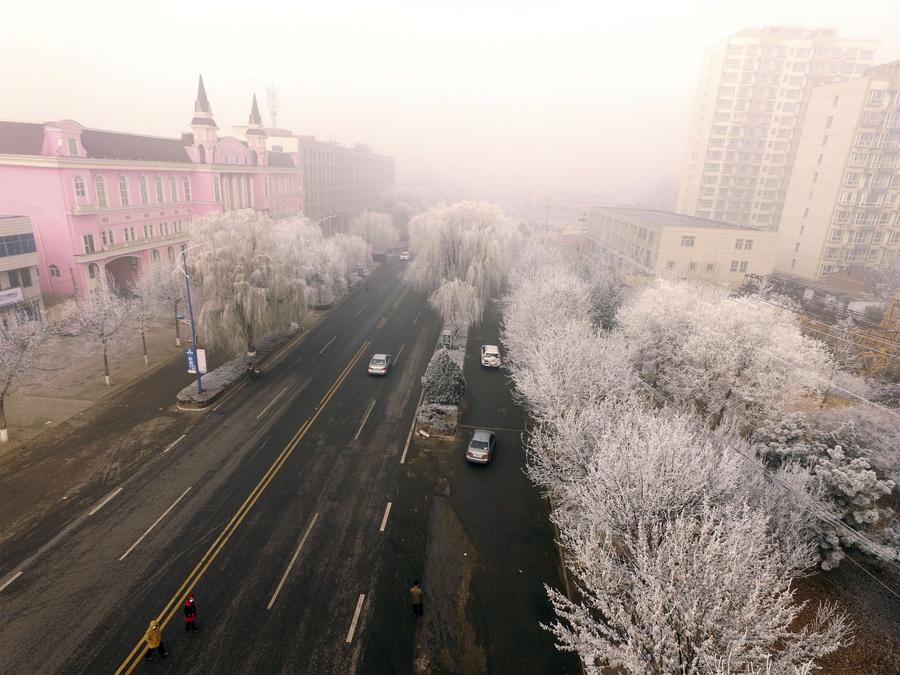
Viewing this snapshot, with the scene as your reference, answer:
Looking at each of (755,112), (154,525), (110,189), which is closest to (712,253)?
(755,112)

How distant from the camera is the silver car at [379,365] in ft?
113

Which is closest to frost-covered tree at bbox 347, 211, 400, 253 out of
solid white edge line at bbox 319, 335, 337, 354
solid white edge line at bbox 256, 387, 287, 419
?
solid white edge line at bbox 319, 335, 337, 354

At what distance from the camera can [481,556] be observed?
1806cm

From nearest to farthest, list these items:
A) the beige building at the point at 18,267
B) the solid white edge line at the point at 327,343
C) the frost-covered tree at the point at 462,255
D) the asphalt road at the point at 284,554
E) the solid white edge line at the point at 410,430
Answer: the asphalt road at the point at 284,554 → the solid white edge line at the point at 410,430 → the beige building at the point at 18,267 → the solid white edge line at the point at 327,343 → the frost-covered tree at the point at 462,255

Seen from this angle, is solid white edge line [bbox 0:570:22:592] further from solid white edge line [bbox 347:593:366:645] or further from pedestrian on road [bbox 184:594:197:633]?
solid white edge line [bbox 347:593:366:645]

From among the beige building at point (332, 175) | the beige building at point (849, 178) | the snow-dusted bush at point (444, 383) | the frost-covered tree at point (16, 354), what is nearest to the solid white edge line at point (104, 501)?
the frost-covered tree at point (16, 354)

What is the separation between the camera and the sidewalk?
25562 millimetres

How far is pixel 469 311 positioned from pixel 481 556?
2662cm

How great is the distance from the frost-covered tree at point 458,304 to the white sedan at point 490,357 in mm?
4501

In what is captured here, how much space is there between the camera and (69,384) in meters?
30.1

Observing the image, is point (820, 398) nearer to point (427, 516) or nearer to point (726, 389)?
point (726, 389)

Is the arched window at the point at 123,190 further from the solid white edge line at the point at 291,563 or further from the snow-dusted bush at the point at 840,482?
the snow-dusted bush at the point at 840,482

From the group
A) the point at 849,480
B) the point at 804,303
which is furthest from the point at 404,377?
the point at 804,303

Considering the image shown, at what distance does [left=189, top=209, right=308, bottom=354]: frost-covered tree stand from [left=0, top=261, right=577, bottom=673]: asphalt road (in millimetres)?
6415
